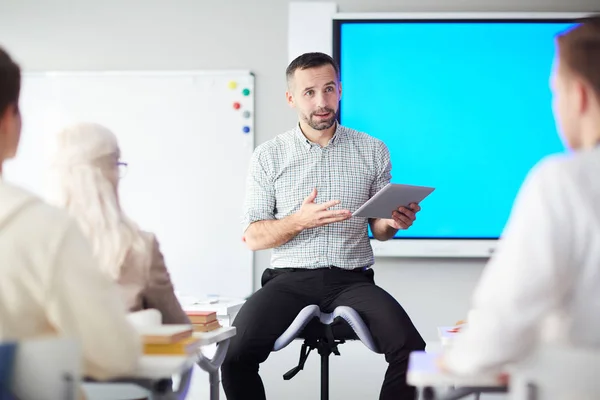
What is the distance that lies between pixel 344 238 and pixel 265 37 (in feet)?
6.67

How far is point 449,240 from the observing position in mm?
4422

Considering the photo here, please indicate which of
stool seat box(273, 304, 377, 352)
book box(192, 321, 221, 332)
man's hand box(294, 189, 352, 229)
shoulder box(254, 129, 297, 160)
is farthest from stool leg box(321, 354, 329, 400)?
shoulder box(254, 129, 297, 160)

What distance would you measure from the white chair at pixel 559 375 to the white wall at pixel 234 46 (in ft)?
10.6

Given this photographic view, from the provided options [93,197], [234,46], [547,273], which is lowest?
[547,273]

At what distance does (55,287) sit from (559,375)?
89cm

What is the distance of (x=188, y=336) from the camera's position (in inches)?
65.7

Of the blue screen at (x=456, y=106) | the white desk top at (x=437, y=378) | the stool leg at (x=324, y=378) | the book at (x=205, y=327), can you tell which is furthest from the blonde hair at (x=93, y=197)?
the blue screen at (x=456, y=106)

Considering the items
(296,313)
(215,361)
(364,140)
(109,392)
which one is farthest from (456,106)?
(109,392)

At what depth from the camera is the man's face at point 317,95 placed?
313cm

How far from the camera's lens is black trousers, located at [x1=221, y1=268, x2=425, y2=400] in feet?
8.58

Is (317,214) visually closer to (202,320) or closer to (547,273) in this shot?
(202,320)

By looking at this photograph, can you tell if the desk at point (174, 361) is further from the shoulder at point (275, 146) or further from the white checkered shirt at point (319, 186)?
the shoulder at point (275, 146)

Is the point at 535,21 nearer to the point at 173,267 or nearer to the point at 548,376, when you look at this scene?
the point at 173,267

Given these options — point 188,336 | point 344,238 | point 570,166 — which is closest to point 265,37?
point 344,238
